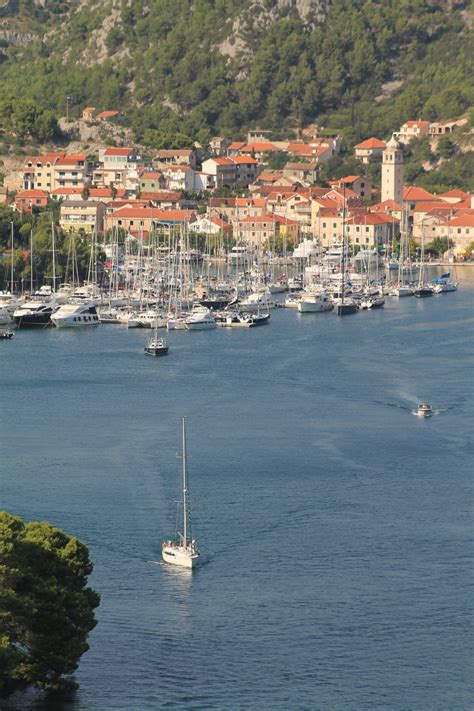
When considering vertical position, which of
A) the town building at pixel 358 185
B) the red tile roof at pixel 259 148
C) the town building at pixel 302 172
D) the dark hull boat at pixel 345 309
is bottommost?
the dark hull boat at pixel 345 309

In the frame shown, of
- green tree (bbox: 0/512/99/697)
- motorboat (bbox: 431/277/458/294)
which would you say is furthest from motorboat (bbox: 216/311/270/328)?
green tree (bbox: 0/512/99/697)

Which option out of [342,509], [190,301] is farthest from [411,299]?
[342,509]

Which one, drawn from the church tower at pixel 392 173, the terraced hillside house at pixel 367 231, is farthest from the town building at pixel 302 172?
the terraced hillside house at pixel 367 231

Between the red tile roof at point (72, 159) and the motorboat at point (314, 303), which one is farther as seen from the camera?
the red tile roof at point (72, 159)

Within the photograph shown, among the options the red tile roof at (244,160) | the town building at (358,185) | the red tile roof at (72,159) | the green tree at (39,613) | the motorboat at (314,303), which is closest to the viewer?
the green tree at (39,613)

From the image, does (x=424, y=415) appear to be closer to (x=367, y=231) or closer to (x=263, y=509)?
(x=263, y=509)

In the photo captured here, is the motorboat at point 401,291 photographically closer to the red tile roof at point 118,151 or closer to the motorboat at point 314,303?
the motorboat at point 314,303

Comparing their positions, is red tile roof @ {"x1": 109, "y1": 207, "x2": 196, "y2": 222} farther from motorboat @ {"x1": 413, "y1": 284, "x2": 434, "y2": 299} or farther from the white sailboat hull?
the white sailboat hull

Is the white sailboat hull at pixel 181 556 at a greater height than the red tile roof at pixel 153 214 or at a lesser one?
lesser
